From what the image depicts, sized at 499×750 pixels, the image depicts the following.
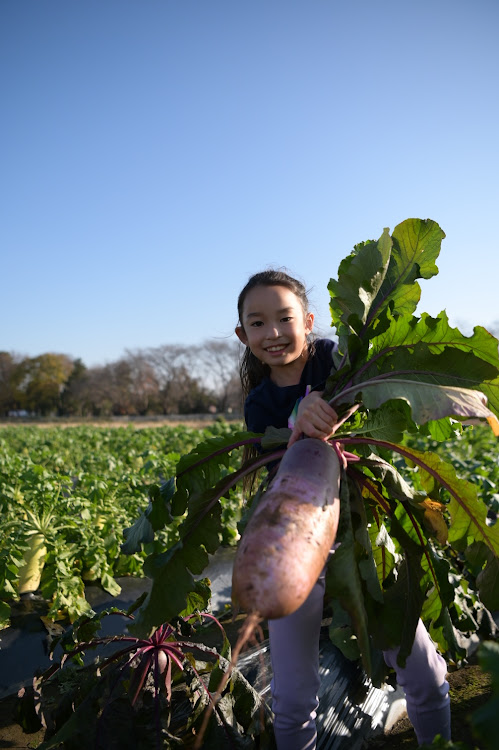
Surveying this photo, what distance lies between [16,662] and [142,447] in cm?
912

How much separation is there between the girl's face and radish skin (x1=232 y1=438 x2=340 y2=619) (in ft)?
2.15

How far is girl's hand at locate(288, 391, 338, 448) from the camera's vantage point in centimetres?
144

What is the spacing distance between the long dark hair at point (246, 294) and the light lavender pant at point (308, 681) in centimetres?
100

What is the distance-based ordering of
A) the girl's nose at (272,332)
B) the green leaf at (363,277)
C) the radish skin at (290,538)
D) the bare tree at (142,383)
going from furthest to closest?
the bare tree at (142,383) < the girl's nose at (272,332) < the green leaf at (363,277) < the radish skin at (290,538)

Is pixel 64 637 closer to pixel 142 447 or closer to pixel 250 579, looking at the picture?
pixel 250 579

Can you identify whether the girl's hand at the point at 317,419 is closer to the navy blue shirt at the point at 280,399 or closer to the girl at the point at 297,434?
the girl at the point at 297,434

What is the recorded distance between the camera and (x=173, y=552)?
154 cm

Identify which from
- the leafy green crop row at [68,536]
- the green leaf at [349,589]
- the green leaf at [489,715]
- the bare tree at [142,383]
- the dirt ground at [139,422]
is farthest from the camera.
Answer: the bare tree at [142,383]

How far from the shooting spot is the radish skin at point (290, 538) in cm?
110

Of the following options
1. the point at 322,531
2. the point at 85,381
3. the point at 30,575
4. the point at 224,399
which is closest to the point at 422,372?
the point at 322,531

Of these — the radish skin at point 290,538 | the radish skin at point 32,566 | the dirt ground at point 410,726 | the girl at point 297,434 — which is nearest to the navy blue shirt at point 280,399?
the girl at point 297,434

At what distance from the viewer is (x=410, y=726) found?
2182mm

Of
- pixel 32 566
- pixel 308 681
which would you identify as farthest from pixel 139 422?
pixel 308 681

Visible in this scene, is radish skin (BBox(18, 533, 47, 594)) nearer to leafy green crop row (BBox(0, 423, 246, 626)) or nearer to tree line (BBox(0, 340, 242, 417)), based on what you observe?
leafy green crop row (BBox(0, 423, 246, 626))
